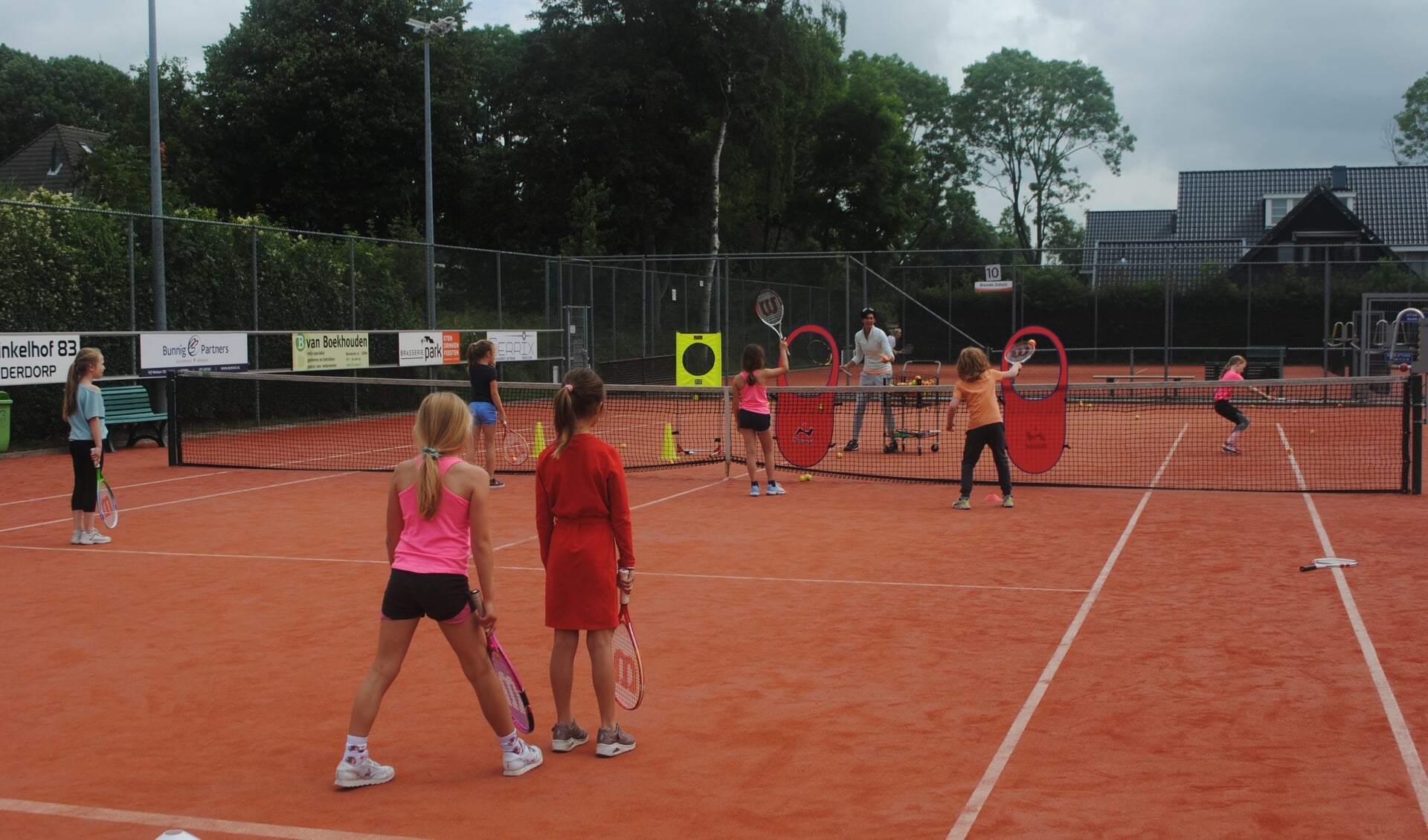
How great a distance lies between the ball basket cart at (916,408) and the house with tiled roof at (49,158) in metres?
36.5

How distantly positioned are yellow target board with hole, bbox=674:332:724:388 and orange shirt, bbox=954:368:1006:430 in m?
13.9

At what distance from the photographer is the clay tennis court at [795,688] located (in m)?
4.46

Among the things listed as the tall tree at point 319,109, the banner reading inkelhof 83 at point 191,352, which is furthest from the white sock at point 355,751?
the tall tree at point 319,109

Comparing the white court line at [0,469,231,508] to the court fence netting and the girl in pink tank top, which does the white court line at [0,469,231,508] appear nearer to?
the court fence netting

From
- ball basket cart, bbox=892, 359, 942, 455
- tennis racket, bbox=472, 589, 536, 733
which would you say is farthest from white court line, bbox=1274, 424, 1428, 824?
ball basket cart, bbox=892, 359, 942, 455

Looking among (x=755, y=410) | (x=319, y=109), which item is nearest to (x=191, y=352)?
(x=755, y=410)

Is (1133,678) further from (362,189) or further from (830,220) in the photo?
(830,220)

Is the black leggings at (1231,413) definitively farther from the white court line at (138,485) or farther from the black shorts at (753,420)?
the white court line at (138,485)

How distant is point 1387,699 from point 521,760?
12.7 feet

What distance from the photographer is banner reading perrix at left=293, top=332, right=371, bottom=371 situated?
20203 mm

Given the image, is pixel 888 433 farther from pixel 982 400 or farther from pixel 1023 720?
pixel 1023 720

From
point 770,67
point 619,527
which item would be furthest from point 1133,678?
point 770,67

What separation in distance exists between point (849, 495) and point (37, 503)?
8167 millimetres

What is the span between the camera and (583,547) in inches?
194
